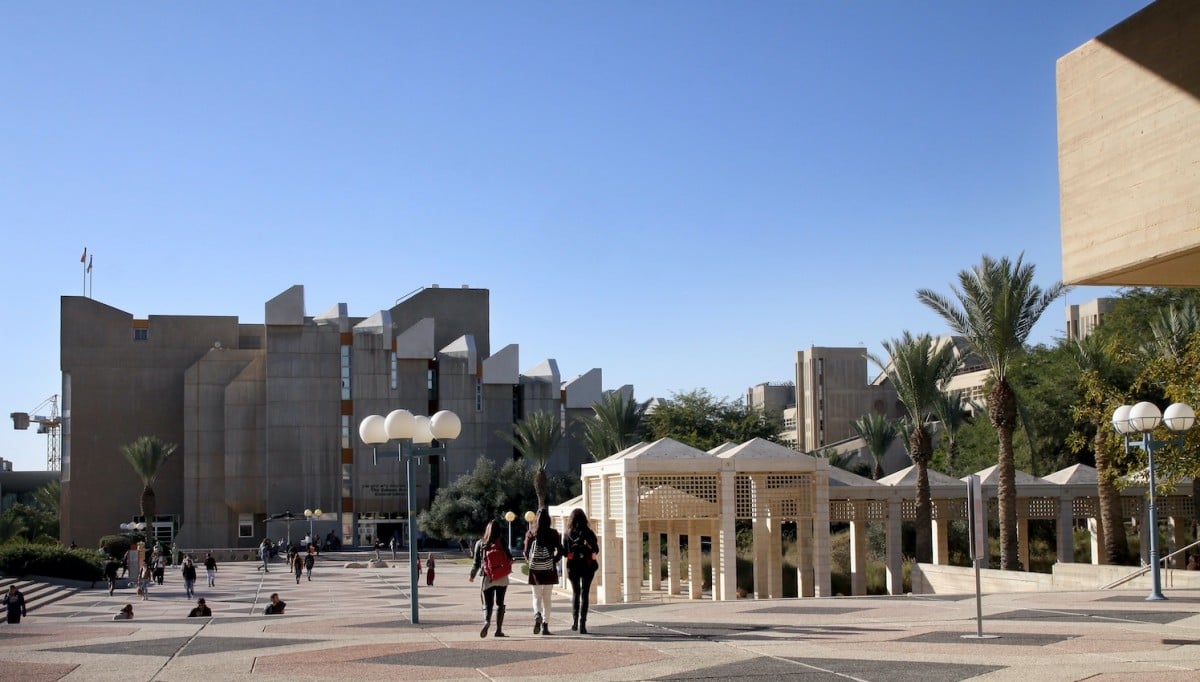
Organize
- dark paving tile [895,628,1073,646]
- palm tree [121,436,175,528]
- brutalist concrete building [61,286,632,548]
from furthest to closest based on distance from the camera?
brutalist concrete building [61,286,632,548] → palm tree [121,436,175,528] → dark paving tile [895,628,1073,646]

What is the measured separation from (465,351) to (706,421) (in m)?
16.7

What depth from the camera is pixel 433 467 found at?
76.9 metres

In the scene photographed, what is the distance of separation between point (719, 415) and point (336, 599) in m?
38.9

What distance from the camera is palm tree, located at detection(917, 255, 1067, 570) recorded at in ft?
102

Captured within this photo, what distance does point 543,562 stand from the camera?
1311cm

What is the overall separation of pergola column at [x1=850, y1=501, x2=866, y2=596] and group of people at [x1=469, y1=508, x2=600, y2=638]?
22509mm

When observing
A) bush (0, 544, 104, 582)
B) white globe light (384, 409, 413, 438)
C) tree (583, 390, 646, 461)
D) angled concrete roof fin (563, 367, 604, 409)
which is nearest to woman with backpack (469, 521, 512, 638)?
white globe light (384, 409, 413, 438)

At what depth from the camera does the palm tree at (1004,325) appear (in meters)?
31.0

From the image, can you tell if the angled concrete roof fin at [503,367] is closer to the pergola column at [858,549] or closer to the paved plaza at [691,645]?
the pergola column at [858,549]

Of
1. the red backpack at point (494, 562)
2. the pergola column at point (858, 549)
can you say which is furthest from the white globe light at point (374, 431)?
the pergola column at point (858, 549)

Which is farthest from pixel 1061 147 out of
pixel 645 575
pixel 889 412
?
pixel 889 412

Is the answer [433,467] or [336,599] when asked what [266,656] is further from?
[433,467]

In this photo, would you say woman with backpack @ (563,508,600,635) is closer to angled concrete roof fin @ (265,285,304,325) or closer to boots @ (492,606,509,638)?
boots @ (492,606,509,638)

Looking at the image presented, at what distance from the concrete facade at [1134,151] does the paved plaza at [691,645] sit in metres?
3.47
